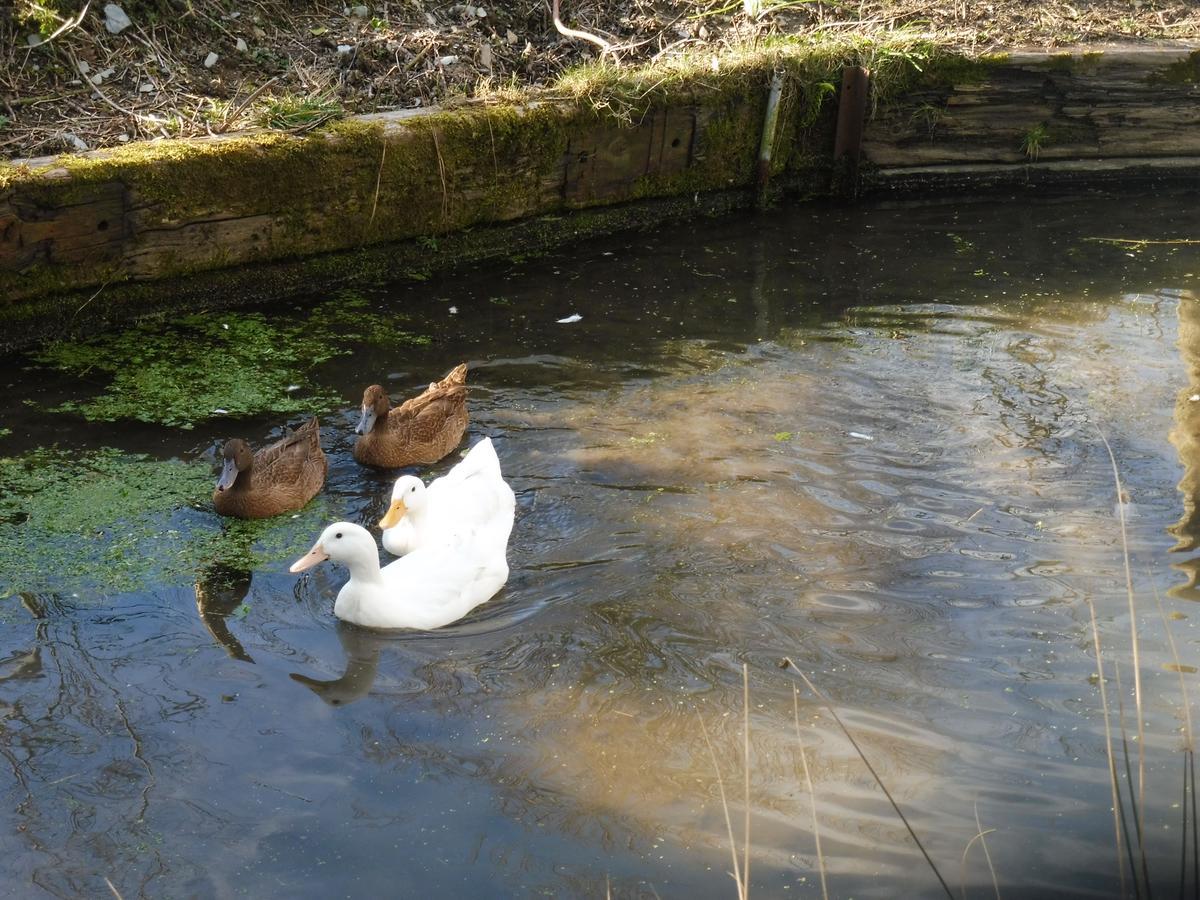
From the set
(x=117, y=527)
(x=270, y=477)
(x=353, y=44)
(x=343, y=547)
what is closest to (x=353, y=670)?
(x=343, y=547)

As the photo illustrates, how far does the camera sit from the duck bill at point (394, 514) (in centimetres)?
595

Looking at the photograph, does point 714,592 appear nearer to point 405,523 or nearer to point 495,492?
point 495,492

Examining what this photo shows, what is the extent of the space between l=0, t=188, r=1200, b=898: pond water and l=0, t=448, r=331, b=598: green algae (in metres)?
0.03

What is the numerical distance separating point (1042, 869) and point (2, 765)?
140 inches

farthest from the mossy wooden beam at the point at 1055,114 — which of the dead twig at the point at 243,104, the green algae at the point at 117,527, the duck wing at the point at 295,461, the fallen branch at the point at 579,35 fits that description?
the green algae at the point at 117,527

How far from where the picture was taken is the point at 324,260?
8.85 meters

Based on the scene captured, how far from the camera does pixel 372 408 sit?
662cm

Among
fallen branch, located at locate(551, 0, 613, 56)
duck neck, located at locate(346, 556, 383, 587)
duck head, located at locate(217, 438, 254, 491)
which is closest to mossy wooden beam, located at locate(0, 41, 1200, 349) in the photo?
fallen branch, located at locate(551, 0, 613, 56)

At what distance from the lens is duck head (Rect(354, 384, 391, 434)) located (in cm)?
661

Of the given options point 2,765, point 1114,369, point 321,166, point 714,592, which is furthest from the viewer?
point 321,166

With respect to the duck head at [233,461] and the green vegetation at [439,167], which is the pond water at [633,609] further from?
the green vegetation at [439,167]

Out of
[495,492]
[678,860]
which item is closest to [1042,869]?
[678,860]

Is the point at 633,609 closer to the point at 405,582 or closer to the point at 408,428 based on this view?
the point at 405,582

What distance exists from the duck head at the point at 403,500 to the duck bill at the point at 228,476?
0.74m
